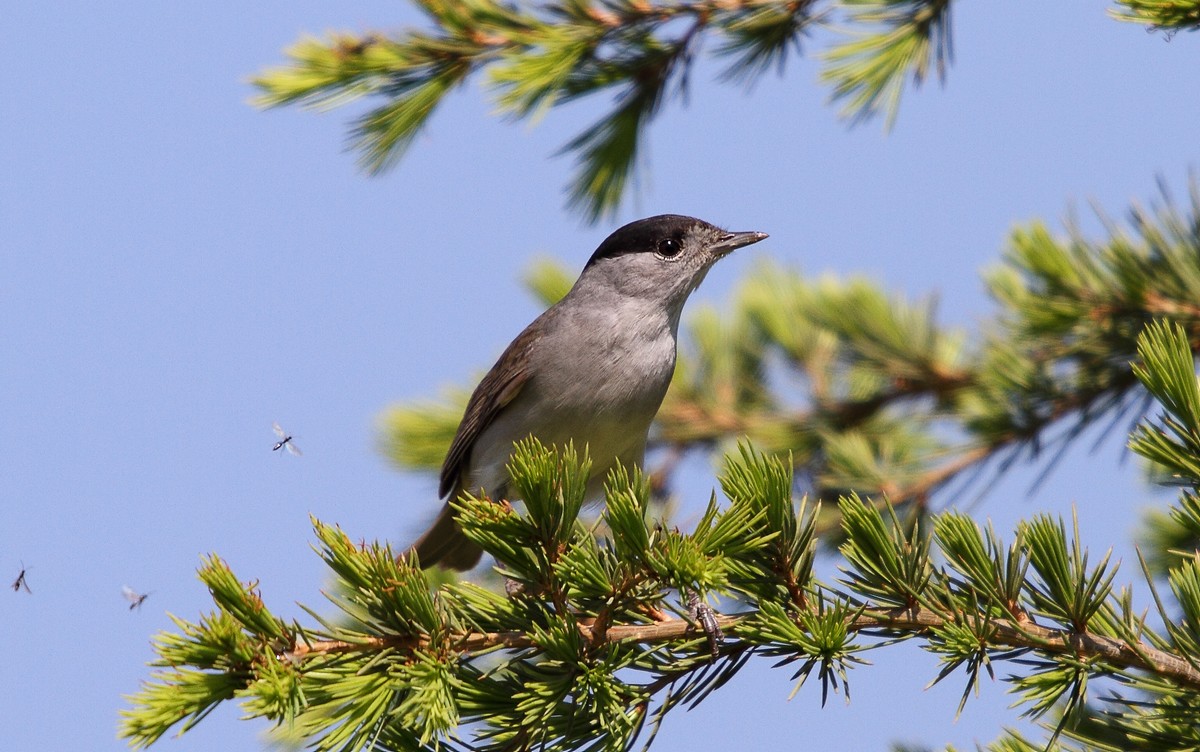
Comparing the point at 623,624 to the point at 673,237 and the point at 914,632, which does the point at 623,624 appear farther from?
the point at 673,237

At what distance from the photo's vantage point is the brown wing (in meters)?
5.66

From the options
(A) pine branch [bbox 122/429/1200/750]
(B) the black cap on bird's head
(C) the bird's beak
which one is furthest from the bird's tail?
(A) pine branch [bbox 122/429/1200/750]

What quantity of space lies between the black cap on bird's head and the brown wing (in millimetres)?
852

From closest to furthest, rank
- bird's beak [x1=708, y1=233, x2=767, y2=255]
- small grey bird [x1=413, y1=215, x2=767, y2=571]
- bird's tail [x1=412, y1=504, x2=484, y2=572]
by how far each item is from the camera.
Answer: small grey bird [x1=413, y1=215, x2=767, y2=571], bird's tail [x1=412, y1=504, x2=484, y2=572], bird's beak [x1=708, y1=233, x2=767, y2=255]

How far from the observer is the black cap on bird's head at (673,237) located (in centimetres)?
618

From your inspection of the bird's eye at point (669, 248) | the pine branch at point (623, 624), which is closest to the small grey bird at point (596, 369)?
the bird's eye at point (669, 248)

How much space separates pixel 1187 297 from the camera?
4074 mm

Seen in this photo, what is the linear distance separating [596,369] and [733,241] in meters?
1.23

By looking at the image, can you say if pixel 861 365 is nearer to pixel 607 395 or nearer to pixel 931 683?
pixel 607 395

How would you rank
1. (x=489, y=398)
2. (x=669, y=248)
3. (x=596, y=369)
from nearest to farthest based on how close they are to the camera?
(x=596, y=369) → (x=489, y=398) → (x=669, y=248)

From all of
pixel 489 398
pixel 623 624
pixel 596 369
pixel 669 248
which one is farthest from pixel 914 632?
pixel 669 248

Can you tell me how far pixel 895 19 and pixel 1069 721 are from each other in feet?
8.66

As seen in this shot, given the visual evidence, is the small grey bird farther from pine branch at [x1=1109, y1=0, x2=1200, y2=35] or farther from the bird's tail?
pine branch at [x1=1109, y1=0, x2=1200, y2=35]

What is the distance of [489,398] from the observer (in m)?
5.71
